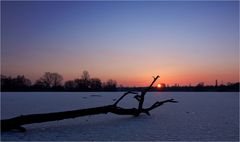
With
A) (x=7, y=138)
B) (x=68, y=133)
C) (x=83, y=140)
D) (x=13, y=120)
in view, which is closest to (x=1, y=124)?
(x=13, y=120)

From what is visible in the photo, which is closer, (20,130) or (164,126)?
(20,130)

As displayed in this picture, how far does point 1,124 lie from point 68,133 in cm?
198

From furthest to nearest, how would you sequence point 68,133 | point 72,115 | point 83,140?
point 72,115 < point 68,133 < point 83,140

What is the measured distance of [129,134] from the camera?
8.88 m

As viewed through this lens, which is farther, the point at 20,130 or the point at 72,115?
the point at 72,115

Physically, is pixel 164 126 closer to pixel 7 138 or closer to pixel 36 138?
pixel 36 138

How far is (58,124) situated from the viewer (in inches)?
415

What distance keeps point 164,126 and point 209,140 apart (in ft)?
9.04

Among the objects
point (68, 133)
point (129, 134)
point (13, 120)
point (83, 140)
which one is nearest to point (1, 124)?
point (13, 120)

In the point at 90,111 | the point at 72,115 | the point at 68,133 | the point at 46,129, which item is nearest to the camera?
the point at 68,133

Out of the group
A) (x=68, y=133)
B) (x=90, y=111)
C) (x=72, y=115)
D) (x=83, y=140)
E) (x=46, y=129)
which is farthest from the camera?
(x=90, y=111)

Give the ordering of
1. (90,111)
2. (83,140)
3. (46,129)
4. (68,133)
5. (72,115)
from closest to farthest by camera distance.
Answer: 1. (83,140)
2. (68,133)
3. (46,129)
4. (72,115)
5. (90,111)

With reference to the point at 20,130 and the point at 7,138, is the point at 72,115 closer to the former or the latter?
the point at 20,130

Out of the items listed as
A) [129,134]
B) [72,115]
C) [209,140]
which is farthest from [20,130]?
[209,140]
